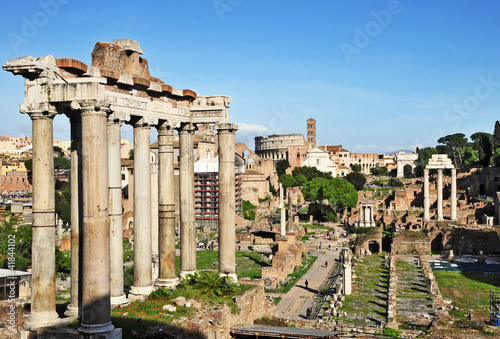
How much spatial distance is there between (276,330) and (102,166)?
7.00 meters

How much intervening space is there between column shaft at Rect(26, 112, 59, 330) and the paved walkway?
18691 millimetres

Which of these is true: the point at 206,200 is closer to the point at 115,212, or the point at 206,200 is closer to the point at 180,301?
the point at 180,301

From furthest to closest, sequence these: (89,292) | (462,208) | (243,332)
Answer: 1. (462,208)
2. (243,332)
3. (89,292)

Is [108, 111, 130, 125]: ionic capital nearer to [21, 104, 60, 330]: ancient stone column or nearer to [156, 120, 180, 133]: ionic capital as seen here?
[21, 104, 60, 330]: ancient stone column

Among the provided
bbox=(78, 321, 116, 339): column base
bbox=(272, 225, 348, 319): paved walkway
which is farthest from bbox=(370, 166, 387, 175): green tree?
bbox=(78, 321, 116, 339): column base

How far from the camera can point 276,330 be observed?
16078mm

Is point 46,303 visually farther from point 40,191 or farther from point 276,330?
point 276,330

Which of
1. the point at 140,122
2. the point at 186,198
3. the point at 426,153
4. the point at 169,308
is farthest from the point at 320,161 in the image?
the point at 169,308

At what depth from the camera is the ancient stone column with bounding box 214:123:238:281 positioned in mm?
18891

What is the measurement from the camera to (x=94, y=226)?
12.5 meters

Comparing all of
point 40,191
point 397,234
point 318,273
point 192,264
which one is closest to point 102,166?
point 40,191

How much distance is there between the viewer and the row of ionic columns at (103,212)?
12570 mm

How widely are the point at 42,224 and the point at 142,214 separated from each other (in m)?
3.66

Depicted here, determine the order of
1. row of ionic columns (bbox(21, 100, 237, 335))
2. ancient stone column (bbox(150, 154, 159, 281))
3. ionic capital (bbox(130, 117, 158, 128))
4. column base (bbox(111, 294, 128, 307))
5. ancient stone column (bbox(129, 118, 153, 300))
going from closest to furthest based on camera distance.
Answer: row of ionic columns (bbox(21, 100, 237, 335)) → column base (bbox(111, 294, 128, 307)) → ancient stone column (bbox(129, 118, 153, 300)) → ionic capital (bbox(130, 117, 158, 128)) → ancient stone column (bbox(150, 154, 159, 281))
